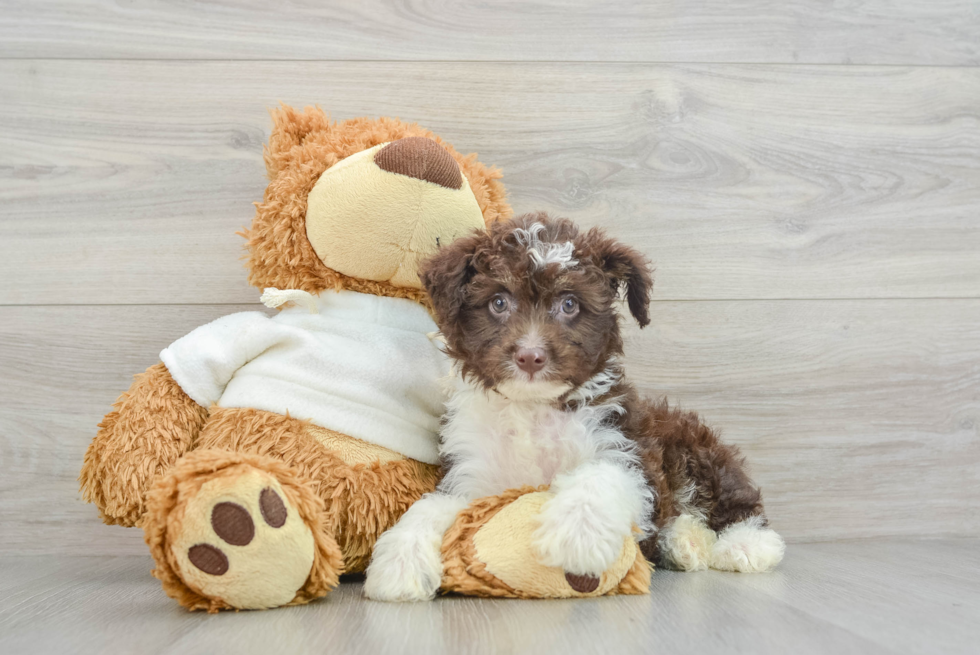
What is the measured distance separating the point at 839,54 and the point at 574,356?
1.44 meters

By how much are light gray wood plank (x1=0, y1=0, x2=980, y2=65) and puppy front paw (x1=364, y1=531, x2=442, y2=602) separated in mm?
1355

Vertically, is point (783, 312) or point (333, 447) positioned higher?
point (783, 312)

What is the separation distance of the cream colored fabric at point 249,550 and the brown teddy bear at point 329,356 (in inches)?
7.2

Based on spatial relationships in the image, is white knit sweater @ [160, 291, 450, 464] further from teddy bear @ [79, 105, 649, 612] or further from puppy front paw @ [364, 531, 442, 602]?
puppy front paw @ [364, 531, 442, 602]

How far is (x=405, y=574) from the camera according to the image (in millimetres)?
1350

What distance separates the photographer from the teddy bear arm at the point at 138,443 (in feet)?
5.05

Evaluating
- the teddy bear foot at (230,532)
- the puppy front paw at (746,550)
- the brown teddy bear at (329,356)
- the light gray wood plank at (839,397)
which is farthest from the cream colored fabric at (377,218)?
the puppy front paw at (746,550)

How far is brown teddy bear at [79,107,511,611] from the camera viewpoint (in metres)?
1.54

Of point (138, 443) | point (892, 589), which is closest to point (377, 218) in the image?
point (138, 443)

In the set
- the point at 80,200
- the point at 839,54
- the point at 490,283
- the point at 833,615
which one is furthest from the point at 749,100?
the point at 80,200

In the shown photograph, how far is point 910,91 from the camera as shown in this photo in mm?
2182

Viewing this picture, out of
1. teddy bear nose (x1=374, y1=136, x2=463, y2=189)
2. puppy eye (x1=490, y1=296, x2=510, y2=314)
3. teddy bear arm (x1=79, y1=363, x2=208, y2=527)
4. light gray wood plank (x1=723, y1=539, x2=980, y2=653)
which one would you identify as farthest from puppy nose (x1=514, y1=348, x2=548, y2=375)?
teddy bear arm (x1=79, y1=363, x2=208, y2=527)

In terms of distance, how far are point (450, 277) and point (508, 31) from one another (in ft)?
3.31

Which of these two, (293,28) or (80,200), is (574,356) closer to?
(293,28)
